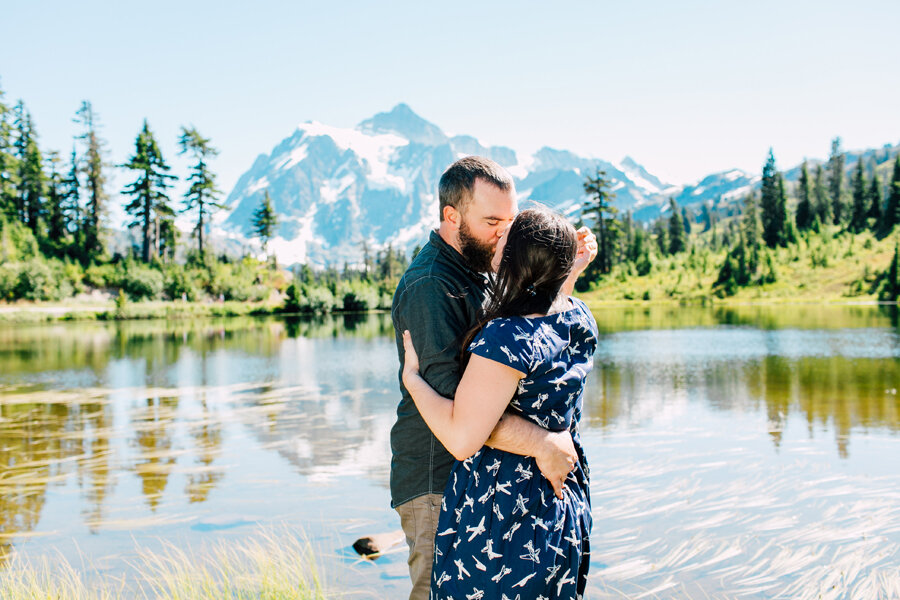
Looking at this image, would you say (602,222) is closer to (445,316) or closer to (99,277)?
(99,277)

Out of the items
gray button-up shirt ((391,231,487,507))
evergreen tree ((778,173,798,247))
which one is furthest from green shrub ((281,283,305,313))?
gray button-up shirt ((391,231,487,507))

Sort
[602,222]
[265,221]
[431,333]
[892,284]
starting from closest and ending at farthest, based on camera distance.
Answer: [431,333] → [892,284] → [602,222] → [265,221]

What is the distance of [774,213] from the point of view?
72.6 m

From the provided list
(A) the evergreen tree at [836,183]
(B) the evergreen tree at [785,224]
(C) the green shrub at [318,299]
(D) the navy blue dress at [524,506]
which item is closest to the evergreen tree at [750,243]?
(B) the evergreen tree at [785,224]

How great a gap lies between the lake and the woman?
126 inches

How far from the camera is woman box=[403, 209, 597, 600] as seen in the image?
2.17 meters

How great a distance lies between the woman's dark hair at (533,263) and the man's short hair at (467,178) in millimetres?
314

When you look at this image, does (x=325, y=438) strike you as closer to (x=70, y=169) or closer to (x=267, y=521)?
(x=267, y=521)

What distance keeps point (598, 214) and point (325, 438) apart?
64.6m

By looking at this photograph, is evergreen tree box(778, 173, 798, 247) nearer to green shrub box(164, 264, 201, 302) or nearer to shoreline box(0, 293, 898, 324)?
shoreline box(0, 293, 898, 324)

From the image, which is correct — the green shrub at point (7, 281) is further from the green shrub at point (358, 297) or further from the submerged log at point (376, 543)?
the submerged log at point (376, 543)

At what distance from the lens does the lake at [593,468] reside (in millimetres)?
5539

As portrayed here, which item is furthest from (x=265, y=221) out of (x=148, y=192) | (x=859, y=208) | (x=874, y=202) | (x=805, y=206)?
(x=874, y=202)

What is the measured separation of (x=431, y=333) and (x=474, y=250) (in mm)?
434
